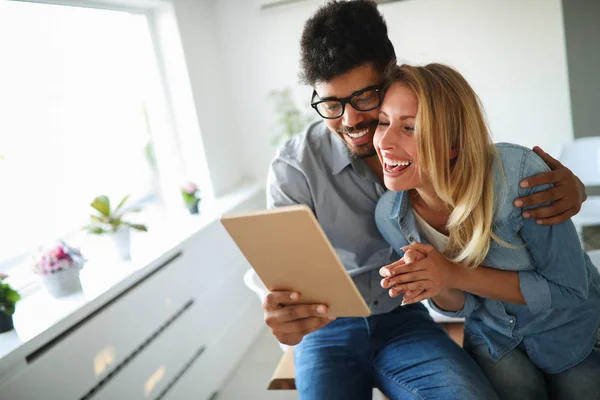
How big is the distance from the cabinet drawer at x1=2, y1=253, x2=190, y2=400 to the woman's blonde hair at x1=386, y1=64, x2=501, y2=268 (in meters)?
1.25

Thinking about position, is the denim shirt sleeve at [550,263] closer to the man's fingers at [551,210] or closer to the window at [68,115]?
the man's fingers at [551,210]

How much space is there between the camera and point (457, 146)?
1285mm

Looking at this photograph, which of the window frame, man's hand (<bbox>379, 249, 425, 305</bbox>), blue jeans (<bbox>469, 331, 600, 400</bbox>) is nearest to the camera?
man's hand (<bbox>379, 249, 425, 305</bbox>)

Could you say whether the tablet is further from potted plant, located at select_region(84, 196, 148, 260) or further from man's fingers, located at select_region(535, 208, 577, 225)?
potted plant, located at select_region(84, 196, 148, 260)

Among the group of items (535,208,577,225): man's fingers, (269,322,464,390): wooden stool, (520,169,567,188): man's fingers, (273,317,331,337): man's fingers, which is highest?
(520,169,567,188): man's fingers

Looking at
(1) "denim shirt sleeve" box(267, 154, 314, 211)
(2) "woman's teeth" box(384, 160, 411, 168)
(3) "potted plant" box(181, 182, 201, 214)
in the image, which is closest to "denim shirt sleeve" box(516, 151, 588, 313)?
(2) "woman's teeth" box(384, 160, 411, 168)

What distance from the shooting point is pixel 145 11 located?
2.85m

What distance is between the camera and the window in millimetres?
2158

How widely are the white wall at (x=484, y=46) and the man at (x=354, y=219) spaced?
155cm

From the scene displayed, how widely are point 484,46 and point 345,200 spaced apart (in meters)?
1.77

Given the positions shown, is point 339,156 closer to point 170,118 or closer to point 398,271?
point 398,271

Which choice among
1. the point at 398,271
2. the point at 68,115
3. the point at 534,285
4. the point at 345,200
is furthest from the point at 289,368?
the point at 68,115

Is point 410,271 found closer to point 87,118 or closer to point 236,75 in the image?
point 87,118

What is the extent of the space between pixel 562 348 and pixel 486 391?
216 mm
